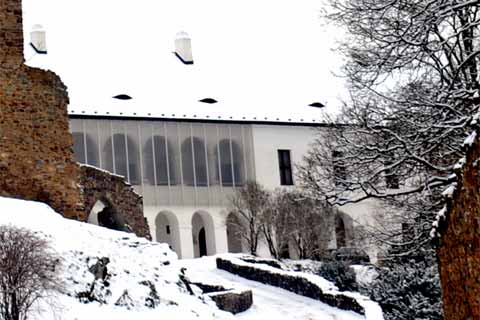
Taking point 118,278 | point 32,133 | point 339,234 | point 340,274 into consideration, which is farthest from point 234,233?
point 118,278

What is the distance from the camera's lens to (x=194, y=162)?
51688mm

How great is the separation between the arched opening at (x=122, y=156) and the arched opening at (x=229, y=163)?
4161 millimetres

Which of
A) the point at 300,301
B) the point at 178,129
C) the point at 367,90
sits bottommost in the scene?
the point at 300,301

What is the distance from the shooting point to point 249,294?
26.8 metres

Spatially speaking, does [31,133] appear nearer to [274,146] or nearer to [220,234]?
[220,234]

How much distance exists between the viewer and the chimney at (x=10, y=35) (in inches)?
1041

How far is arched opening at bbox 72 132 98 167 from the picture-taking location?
161ft

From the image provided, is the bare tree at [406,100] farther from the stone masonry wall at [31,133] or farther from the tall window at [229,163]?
the tall window at [229,163]

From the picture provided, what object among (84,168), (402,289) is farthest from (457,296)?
(84,168)

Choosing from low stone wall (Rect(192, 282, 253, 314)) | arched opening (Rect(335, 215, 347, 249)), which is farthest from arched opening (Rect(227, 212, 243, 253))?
low stone wall (Rect(192, 282, 253, 314))

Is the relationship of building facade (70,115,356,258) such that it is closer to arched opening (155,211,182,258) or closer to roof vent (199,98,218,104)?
arched opening (155,211,182,258)

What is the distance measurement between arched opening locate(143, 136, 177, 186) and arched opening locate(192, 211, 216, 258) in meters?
2.44

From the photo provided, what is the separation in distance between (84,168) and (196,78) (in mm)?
22936

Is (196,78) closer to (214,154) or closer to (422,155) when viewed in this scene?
(214,154)
